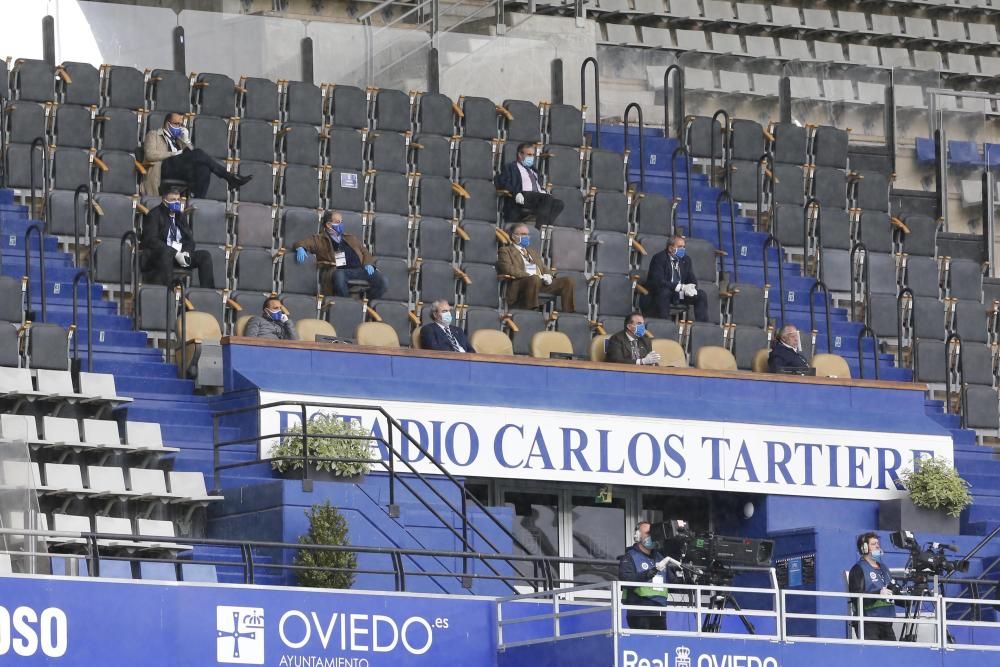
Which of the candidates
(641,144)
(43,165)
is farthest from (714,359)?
(43,165)

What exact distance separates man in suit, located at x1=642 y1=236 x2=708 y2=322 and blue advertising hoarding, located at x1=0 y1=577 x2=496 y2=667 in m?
6.35

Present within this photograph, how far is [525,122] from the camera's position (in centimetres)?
2466

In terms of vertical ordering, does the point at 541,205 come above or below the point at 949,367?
above

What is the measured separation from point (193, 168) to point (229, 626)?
23.1ft

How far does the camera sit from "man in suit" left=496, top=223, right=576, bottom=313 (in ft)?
72.7

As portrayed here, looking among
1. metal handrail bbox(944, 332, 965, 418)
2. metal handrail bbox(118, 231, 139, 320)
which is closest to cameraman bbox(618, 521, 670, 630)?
metal handrail bbox(118, 231, 139, 320)

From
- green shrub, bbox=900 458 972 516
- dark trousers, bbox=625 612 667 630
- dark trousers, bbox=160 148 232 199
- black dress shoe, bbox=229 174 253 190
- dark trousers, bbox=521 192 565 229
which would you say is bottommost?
dark trousers, bbox=625 612 667 630

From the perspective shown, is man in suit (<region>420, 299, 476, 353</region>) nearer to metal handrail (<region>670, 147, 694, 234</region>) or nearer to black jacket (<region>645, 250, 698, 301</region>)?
black jacket (<region>645, 250, 698, 301</region>)

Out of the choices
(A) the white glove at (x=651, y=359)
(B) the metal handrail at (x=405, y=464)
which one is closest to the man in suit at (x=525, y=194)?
(A) the white glove at (x=651, y=359)

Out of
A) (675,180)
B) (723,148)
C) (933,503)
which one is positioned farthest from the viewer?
(723,148)

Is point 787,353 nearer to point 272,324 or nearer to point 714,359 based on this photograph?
point 714,359

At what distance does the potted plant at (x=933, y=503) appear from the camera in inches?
817

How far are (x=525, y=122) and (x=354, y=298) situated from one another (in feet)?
13.3

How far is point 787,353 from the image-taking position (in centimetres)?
2181
